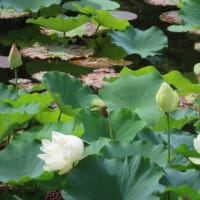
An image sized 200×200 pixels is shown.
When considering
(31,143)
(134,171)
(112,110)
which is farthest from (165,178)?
(112,110)

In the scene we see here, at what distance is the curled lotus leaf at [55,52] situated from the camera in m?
3.04

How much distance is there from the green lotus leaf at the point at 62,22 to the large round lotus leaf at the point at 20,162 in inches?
57.3

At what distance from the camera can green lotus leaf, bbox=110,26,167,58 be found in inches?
116

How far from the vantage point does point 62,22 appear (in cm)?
305

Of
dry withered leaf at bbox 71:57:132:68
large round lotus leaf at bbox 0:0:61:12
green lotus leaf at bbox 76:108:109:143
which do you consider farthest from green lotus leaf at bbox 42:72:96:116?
large round lotus leaf at bbox 0:0:61:12

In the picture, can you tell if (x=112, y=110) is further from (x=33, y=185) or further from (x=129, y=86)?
(x=33, y=185)

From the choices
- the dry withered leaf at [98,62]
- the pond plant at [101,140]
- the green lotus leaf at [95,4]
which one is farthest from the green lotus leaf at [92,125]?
the green lotus leaf at [95,4]

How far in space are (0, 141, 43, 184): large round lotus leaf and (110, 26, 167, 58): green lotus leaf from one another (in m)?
1.39

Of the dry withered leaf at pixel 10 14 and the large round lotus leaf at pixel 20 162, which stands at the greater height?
the large round lotus leaf at pixel 20 162

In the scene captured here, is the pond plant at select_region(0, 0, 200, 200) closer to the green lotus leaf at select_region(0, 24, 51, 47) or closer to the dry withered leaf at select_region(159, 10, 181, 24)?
the green lotus leaf at select_region(0, 24, 51, 47)

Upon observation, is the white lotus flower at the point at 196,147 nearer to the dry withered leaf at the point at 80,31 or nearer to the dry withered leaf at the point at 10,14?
the dry withered leaf at the point at 80,31

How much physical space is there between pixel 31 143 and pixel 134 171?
0.32 m

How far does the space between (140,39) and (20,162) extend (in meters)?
1.51

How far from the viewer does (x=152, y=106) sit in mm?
1955
